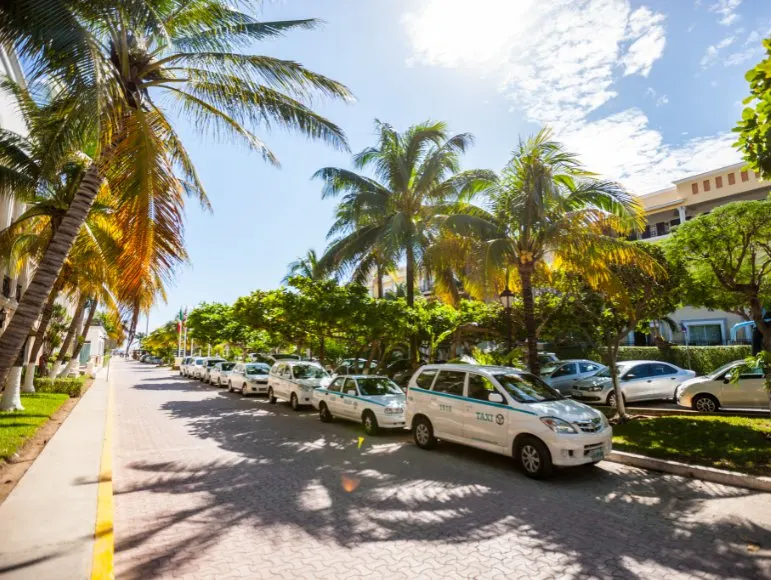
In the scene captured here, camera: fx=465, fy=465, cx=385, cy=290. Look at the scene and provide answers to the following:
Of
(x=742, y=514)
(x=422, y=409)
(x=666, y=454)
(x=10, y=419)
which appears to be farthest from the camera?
(x=10, y=419)

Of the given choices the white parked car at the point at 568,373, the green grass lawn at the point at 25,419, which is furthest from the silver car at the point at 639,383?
the green grass lawn at the point at 25,419

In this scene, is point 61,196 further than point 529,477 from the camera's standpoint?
Yes

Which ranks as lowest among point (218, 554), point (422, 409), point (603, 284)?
point (218, 554)

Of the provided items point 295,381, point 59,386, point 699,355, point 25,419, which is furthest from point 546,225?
point 59,386

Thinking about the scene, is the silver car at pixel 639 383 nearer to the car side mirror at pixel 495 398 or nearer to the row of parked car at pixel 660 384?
the row of parked car at pixel 660 384

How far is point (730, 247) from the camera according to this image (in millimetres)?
10172

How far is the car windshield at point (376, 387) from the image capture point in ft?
39.9

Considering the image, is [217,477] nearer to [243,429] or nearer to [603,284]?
[243,429]

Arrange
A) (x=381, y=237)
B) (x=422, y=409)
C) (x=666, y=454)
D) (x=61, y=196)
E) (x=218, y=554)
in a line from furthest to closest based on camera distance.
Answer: (x=381, y=237), (x=61, y=196), (x=422, y=409), (x=666, y=454), (x=218, y=554)

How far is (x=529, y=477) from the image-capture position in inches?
289

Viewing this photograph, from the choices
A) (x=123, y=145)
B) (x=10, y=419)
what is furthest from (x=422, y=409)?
(x=10, y=419)

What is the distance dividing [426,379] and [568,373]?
971cm

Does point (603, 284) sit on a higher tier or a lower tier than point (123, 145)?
lower

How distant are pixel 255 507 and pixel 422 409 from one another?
450 centimetres
